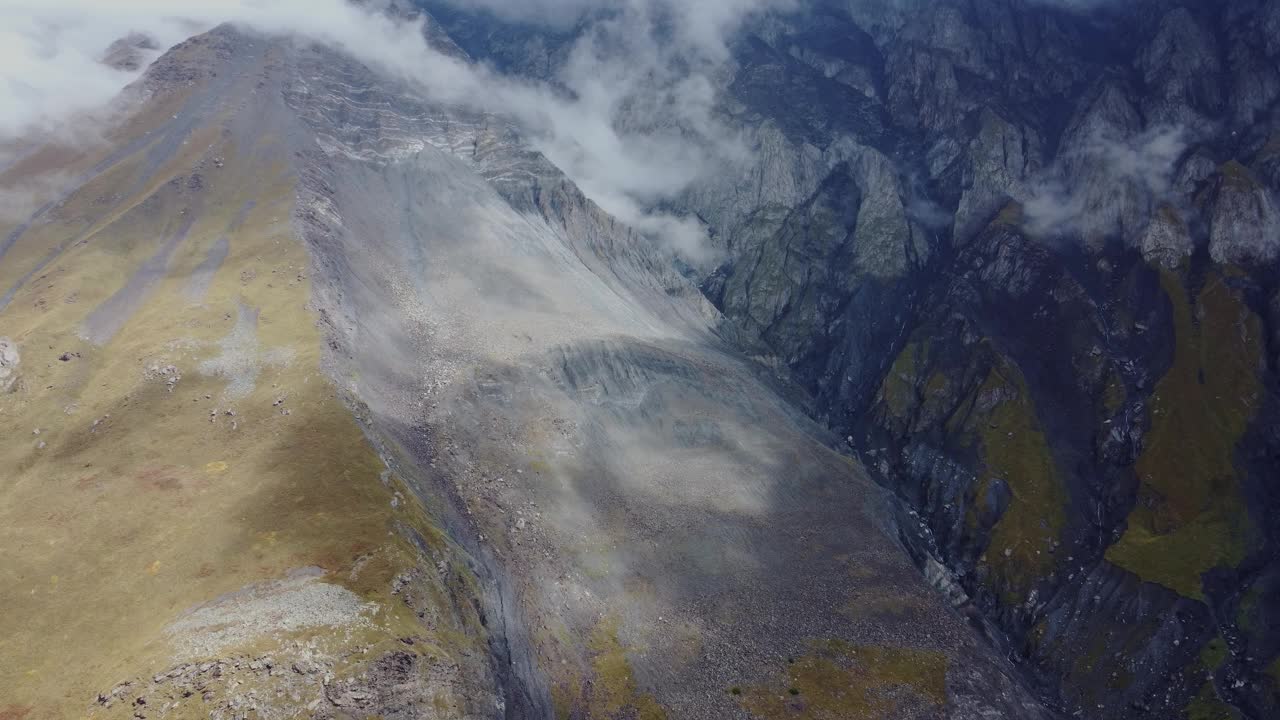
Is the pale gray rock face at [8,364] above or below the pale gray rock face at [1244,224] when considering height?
below

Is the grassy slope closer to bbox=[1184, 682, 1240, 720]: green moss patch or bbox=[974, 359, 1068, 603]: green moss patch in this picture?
bbox=[1184, 682, 1240, 720]: green moss patch

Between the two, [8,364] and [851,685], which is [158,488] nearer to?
[8,364]

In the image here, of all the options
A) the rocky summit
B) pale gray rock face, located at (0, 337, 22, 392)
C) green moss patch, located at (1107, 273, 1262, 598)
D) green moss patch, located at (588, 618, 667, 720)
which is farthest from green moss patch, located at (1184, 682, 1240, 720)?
pale gray rock face, located at (0, 337, 22, 392)

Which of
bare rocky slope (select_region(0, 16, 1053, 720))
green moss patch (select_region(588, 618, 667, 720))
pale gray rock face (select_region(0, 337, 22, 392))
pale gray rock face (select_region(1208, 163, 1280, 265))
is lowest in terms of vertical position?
pale gray rock face (select_region(0, 337, 22, 392))

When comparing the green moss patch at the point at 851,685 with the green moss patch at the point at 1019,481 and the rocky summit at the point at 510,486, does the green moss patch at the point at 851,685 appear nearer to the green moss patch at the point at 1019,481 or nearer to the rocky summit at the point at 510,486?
the rocky summit at the point at 510,486

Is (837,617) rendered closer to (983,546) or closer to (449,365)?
(983,546)

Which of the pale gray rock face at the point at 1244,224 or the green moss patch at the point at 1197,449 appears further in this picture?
the pale gray rock face at the point at 1244,224

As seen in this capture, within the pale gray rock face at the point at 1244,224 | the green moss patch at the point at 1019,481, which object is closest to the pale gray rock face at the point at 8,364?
the green moss patch at the point at 1019,481

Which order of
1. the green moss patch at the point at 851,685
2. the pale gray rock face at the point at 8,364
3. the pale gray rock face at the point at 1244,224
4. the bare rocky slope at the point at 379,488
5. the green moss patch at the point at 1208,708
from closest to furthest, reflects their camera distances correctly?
the bare rocky slope at the point at 379,488 < the green moss patch at the point at 851,685 < the pale gray rock face at the point at 8,364 < the green moss patch at the point at 1208,708 < the pale gray rock face at the point at 1244,224

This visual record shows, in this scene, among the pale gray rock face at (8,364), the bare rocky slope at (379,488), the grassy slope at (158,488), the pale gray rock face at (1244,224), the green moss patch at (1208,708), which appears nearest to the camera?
the grassy slope at (158,488)
